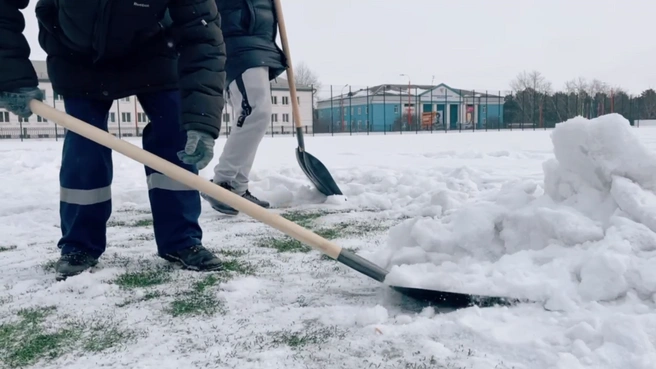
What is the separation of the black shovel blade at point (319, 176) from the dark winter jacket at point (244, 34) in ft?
2.44

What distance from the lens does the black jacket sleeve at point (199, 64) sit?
2.10 meters

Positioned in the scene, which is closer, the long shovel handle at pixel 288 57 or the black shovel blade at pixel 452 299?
the black shovel blade at pixel 452 299

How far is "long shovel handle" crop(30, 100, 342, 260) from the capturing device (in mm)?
1861

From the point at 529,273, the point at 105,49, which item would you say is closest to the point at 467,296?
the point at 529,273

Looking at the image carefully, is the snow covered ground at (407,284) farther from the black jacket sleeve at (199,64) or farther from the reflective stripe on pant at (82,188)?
the black jacket sleeve at (199,64)

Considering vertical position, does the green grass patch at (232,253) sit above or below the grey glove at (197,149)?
below

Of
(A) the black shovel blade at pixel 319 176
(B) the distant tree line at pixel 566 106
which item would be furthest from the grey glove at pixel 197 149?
(B) the distant tree line at pixel 566 106

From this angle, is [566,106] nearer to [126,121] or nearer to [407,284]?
[126,121]

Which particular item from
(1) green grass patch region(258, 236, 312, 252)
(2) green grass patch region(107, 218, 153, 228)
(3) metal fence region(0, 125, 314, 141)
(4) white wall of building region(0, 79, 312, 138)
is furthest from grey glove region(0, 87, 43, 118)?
(3) metal fence region(0, 125, 314, 141)

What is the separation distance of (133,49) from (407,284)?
4.56 ft

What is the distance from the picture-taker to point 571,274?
5.43ft

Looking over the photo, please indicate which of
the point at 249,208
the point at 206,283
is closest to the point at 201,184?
the point at 249,208

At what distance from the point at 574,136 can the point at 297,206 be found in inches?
83.7

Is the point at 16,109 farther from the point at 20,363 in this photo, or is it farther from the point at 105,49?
the point at 20,363
